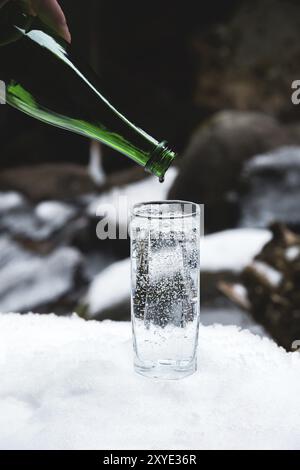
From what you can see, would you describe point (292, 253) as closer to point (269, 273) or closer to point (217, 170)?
point (269, 273)

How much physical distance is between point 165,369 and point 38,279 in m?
3.57

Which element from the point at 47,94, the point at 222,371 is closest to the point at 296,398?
the point at 222,371

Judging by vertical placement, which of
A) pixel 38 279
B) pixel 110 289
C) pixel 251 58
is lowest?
pixel 38 279

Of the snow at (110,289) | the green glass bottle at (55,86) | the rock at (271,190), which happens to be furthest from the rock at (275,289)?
the green glass bottle at (55,86)

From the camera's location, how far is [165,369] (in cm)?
75

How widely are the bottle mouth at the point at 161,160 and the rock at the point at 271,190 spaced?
2.94 meters

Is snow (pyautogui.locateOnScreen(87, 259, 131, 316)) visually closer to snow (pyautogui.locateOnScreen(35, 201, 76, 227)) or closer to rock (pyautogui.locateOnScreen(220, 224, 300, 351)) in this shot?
rock (pyautogui.locateOnScreen(220, 224, 300, 351))

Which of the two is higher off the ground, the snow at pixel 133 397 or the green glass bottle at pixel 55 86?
the green glass bottle at pixel 55 86

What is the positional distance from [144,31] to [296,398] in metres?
4.95

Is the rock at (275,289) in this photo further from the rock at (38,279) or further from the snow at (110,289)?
the rock at (38,279)

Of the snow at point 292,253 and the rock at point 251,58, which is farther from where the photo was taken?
the rock at point 251,58

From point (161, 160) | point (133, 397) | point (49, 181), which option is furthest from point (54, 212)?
point (133, 397)

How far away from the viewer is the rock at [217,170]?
3.80 metres
